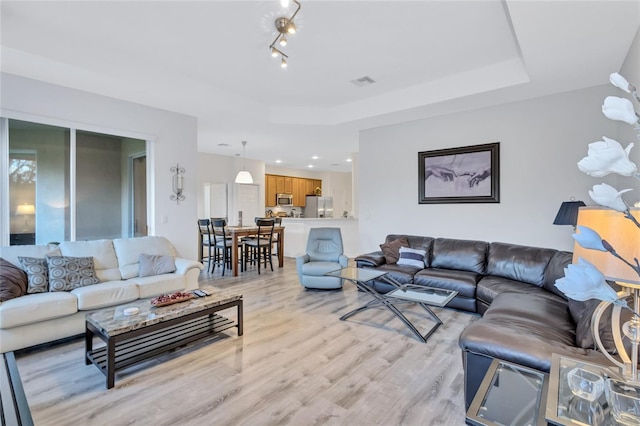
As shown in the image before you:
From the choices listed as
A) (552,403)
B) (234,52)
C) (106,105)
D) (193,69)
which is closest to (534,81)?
(234,52)

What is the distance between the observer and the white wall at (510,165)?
381 cm

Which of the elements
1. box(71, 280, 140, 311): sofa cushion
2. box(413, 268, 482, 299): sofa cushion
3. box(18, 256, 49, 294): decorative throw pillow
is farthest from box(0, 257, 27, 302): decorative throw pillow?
box(413, 268, 482, 299): sofa cushion

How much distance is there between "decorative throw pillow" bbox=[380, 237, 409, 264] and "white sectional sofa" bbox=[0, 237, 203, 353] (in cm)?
265

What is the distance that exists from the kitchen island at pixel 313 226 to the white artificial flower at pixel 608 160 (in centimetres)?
657

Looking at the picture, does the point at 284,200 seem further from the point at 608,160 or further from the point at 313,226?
the point at 608,160

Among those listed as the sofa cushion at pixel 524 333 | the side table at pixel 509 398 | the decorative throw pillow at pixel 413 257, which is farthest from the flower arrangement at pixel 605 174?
the decorative throw pillow at pixel 413 257

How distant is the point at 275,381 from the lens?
232 centimetres

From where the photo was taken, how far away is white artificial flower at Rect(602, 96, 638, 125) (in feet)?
2.34

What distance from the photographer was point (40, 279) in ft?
9.88

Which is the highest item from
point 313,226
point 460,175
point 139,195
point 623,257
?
point 460,175

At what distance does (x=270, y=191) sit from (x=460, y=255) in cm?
704

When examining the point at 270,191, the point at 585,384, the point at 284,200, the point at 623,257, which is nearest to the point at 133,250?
the point at 585,384

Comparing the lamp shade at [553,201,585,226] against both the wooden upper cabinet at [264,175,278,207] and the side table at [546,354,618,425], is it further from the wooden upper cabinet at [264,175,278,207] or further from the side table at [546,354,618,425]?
the wooden upper cabinet at [264,175,278,207]

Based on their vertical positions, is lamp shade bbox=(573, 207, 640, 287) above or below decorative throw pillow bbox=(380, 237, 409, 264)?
above
